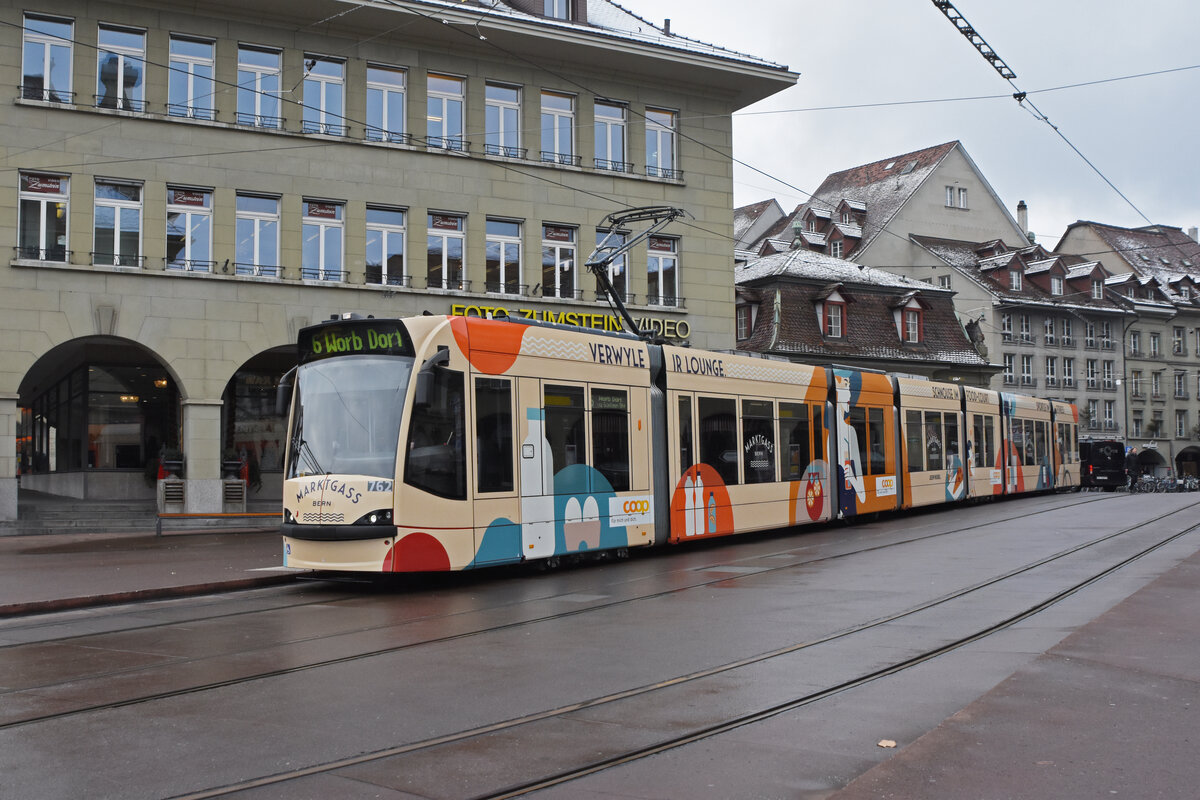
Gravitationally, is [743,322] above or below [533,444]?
above

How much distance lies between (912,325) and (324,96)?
92.8 ft

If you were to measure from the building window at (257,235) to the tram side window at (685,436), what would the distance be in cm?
1231

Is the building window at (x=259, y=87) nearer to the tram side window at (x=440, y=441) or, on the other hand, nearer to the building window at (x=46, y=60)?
the building window at (x=46, y=60)

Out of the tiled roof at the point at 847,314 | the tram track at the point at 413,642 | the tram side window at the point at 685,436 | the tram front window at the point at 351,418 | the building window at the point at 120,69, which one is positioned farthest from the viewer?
the tiled roof at the point at 847,314

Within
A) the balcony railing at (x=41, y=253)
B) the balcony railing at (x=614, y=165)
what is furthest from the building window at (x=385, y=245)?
the balcony railing at (x=41, y=253)

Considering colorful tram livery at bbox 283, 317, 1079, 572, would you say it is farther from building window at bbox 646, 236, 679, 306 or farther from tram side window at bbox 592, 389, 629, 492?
building window at bbox 646, 236, 679, 306

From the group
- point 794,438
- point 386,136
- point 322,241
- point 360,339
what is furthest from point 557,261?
point 360,339

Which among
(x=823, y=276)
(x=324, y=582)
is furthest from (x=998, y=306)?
(x=324, y=582)

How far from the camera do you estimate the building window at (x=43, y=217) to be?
78.3ft

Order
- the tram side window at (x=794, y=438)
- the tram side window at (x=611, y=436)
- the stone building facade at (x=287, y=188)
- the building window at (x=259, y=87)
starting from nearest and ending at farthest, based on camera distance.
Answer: the tram side window at (x=611, y=436) < the tram side window at (x=794, y=438) < the stone building facade at (x=287, y=188) < the building window at (x=259, y=87)

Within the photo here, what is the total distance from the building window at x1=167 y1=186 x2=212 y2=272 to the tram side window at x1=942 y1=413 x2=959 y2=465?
17477 millimetres

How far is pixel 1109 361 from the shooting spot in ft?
223

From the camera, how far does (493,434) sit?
13.8m

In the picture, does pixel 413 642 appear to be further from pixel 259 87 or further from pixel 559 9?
pixel 559 9
